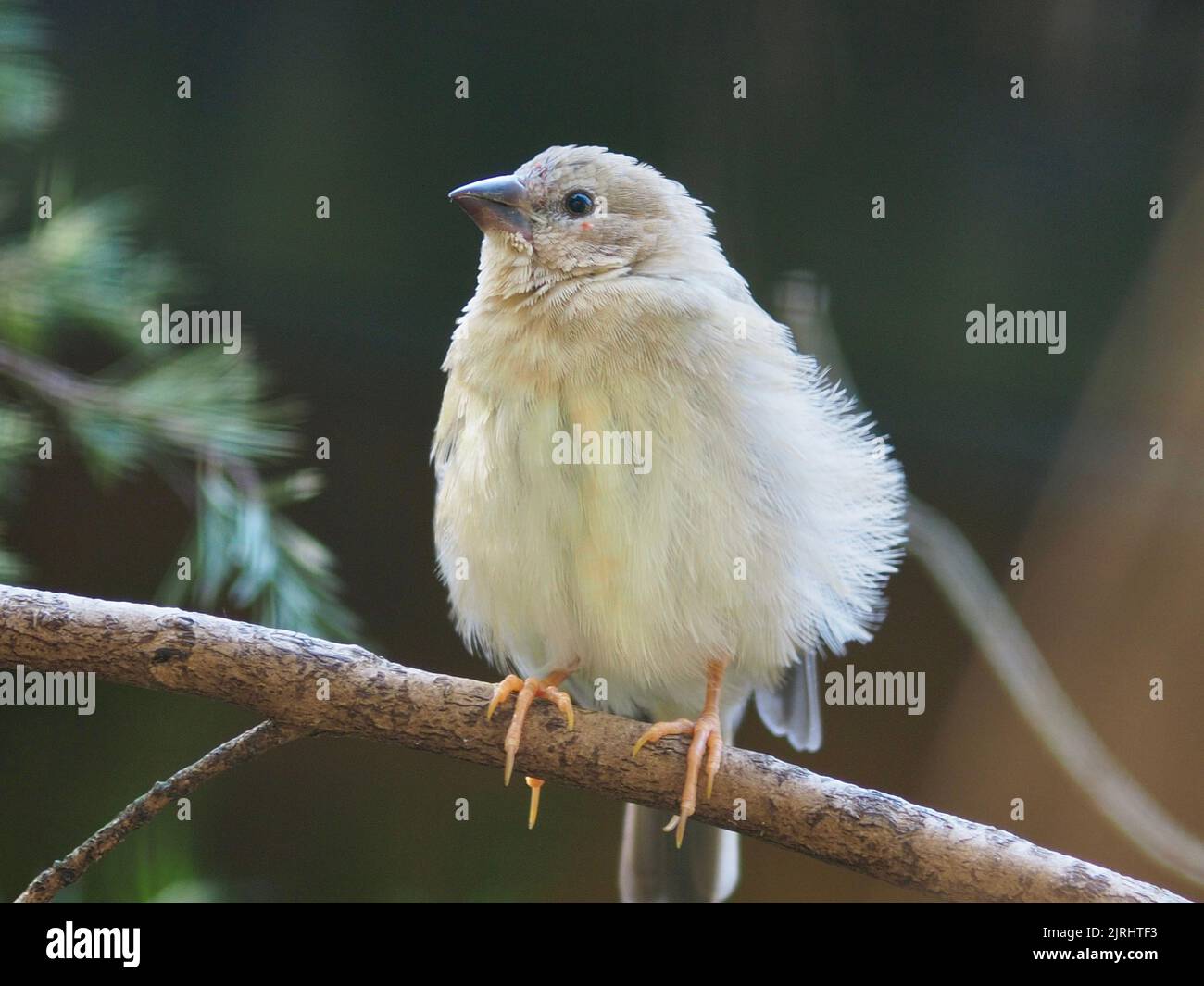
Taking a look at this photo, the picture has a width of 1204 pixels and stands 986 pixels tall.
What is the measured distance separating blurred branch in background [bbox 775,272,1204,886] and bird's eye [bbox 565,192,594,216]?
0.61 m

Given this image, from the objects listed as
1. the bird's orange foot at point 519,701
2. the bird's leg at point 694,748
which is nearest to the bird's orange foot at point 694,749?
the bird's leg at point 694,748

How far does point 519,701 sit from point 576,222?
88cm

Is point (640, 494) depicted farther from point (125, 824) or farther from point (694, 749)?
point (125, 824)

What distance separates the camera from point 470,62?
2.33 meters

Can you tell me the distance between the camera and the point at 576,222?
1949 millimetres

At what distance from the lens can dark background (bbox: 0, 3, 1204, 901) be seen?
2.29m

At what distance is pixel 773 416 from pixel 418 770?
1.22 meters

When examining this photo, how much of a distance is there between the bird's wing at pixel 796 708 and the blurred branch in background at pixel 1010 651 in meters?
0.44

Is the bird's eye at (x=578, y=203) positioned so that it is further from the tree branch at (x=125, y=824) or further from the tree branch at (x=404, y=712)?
the tree branch at (x=125, y=824)

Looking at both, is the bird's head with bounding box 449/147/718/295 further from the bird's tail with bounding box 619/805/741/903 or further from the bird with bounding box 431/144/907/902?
the bird's tail with bounding box 619/805/741/903

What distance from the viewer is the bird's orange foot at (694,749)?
151 cm

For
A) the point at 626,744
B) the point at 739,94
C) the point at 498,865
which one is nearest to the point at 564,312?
the point at 626,744

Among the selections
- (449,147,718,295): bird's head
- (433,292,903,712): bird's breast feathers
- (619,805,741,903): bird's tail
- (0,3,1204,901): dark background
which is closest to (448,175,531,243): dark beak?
(449,147,718,295): bird's head
